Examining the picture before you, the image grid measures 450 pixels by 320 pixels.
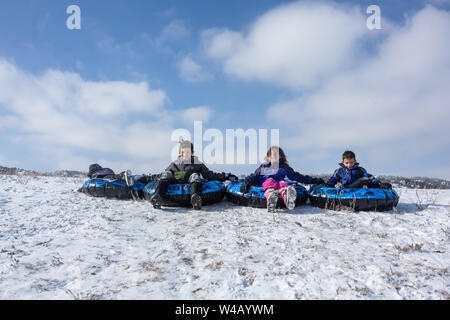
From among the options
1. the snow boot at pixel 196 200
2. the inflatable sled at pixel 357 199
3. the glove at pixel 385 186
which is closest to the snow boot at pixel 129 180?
the snow boot at pixel 196 200

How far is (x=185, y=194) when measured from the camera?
6.85 meters

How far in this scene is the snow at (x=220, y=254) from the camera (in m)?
2.77

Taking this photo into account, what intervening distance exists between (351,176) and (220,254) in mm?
5583

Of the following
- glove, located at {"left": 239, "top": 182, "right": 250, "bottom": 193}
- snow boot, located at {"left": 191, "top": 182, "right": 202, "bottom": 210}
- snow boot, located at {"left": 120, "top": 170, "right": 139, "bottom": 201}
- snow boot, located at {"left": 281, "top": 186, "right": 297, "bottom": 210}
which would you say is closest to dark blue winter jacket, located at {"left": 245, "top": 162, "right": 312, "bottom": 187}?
glove, located at {"left": 239, "top": 182, "right": 250, "bottom": 193}

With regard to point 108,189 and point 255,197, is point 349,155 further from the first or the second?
point 108,189

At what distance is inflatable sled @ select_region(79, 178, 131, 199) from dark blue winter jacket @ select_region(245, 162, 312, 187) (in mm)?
3954

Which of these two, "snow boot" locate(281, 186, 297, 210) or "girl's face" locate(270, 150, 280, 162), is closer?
"snow boot" locate(281, 186, 297, 210)

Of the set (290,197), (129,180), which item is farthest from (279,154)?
(129,180)

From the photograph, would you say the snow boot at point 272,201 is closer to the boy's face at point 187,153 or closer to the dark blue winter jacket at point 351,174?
the dark blue winter jacket at point 351,174

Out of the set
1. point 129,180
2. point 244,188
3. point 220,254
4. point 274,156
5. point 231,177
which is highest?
point 274,156

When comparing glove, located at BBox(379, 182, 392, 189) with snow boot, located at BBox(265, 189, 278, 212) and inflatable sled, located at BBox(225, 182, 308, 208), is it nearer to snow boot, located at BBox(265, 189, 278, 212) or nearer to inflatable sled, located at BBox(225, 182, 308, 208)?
inflatable sled, located at BBox(225, 182, 308, 208)

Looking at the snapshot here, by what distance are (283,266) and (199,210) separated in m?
3.75

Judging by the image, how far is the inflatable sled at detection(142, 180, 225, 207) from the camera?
6.82 metres
